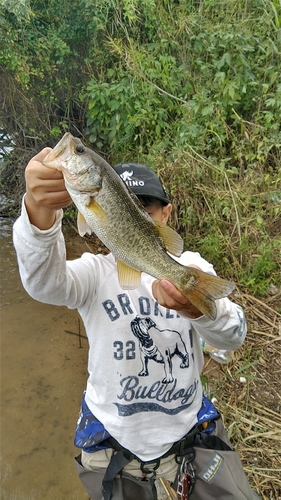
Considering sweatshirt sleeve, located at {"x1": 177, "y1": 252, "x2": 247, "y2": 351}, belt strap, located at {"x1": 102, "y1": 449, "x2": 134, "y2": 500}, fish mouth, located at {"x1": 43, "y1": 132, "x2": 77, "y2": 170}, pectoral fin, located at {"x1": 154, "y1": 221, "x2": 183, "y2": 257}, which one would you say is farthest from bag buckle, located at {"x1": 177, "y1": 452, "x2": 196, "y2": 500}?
fish mouth, located at {"x1": 43, "y1": 132, "x2": 77, "y2": 170}

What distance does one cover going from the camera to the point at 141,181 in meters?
1.73

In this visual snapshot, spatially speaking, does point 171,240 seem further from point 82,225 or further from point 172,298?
point 82,225

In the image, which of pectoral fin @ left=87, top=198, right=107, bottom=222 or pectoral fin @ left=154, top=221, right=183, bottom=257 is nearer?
pectoral fin @ left=87, top=198, right=107, bottom=222

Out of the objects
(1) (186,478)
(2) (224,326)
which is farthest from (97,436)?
(2) (224,326)

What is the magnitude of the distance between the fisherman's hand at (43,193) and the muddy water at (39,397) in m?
2.33

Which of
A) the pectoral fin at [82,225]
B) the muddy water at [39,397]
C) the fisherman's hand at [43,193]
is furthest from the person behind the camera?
the muddy water at [39,397]

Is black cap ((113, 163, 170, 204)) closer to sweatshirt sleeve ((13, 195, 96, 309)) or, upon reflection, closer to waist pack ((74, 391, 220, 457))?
sweatshirt sleeve ((13, 195, 96, 309))

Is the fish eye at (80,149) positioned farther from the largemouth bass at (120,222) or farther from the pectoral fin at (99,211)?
the pectoral fin at (99,211)

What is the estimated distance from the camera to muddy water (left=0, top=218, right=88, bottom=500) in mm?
2697

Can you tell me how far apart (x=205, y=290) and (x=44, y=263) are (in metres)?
0.59

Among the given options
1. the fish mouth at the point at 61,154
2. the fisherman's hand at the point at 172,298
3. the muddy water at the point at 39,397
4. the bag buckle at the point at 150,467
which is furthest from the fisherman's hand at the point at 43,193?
the muddy water at the point at 39,397

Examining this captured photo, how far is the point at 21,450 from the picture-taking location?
9.45 feet

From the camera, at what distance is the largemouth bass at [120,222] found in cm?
121

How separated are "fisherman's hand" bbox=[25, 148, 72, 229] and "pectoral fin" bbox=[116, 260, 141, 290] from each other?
0.31 m
